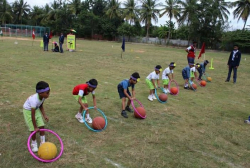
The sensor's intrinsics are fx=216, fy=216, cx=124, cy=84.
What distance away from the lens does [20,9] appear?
77000 mm

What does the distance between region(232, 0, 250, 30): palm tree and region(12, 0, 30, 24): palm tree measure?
221 feet

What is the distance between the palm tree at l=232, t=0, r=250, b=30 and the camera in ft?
152

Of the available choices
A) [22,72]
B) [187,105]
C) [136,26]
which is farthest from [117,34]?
[187,105]

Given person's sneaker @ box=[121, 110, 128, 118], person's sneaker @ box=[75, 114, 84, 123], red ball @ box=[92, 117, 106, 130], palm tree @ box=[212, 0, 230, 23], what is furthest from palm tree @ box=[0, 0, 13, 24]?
red ball @ box=[92, 117, 106, 130]

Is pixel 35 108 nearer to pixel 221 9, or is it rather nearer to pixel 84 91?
pixel 84 91

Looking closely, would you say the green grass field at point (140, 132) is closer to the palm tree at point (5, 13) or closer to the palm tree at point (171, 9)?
the palm tree at point (171, 9)

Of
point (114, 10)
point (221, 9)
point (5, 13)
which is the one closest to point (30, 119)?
point (221, 9)

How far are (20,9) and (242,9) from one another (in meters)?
70.5

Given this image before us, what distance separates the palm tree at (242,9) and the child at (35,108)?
5259 centimetres

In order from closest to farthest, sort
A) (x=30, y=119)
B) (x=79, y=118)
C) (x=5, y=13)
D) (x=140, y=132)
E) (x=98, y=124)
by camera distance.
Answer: (x=30, y=119), (x=98, y=124), (x=140, y=132), (x=79, y=118), (x=5, y=13)

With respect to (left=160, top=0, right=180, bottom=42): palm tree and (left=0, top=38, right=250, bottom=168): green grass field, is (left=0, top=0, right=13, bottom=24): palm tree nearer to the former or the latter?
(left=160, top=0, right=180, bottom=42): palm tree

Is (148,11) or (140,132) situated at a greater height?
(148,11)

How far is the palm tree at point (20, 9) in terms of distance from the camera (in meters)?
76.1

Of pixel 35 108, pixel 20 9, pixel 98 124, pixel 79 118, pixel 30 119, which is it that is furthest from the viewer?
pixel 20 9
